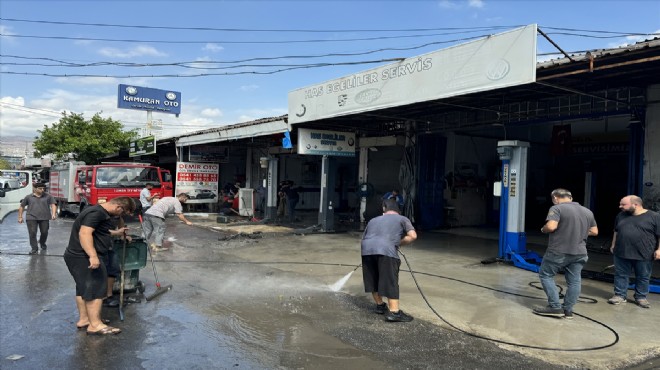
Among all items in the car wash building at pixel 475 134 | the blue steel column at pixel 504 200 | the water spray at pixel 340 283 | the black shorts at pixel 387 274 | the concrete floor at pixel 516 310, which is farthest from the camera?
the blue steel column at pixel 504 200

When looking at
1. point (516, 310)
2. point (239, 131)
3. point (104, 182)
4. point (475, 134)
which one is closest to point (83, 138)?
point (104, 182)

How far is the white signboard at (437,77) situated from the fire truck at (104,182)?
8026 millimetres

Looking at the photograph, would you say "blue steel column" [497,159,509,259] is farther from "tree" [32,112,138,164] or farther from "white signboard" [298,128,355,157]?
"tree" [32,112,138,164]

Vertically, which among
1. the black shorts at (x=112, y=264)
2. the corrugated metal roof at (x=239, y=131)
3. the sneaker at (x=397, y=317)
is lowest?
the sneaker at (x=397, y=317)

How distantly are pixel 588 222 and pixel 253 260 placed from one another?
6.20m

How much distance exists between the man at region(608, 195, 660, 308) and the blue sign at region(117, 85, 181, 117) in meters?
38.7

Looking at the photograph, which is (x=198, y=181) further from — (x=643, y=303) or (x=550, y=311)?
(x=643, y=303)

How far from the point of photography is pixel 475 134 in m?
15.4

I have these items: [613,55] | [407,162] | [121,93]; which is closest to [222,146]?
[407,162]

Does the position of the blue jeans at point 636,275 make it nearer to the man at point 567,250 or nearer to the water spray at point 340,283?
the man at point 567,250

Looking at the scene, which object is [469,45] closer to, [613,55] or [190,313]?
[613,55]

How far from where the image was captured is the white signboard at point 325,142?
42.9 ft

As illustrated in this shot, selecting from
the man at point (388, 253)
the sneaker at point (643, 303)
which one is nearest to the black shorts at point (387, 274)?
the man at point (388, 253)

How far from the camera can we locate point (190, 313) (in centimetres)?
580
